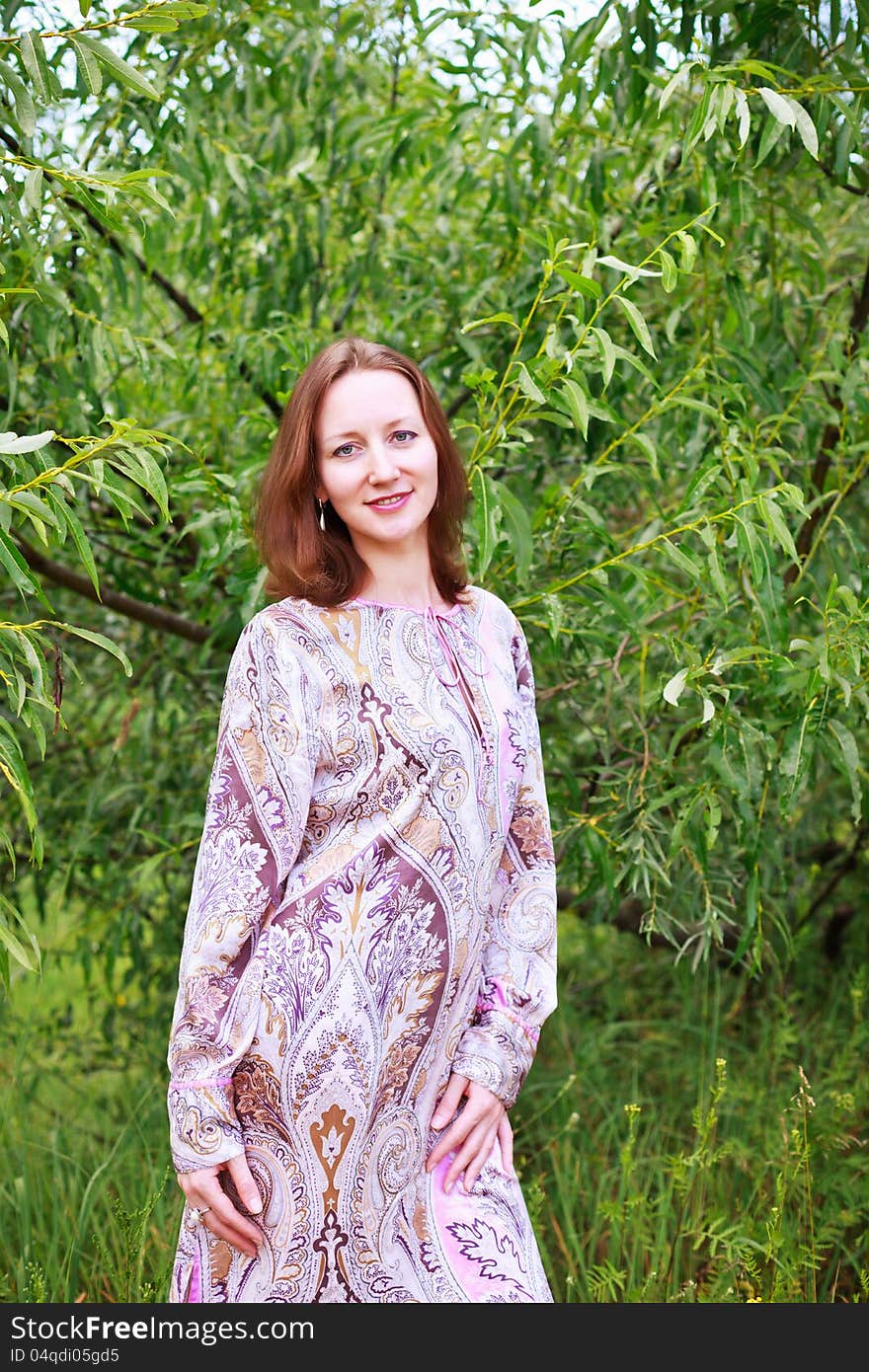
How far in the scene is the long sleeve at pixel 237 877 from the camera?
4.99 feet

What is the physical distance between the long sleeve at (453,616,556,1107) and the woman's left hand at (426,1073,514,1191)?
0.02 metres

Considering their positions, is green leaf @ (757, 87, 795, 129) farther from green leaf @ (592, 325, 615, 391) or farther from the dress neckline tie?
the dress neckline tie

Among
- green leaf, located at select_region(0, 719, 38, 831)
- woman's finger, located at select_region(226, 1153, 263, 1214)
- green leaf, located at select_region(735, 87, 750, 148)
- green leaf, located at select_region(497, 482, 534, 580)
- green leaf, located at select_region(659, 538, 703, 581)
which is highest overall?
green leaf, located at select_region(735, 87, 750, 148)

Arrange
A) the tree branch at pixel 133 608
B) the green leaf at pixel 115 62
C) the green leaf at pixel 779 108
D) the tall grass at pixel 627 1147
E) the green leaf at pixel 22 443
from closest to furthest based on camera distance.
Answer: the green leaf at pixel 22 443
the green leaf at pixel 115 62
the green leaf at pixel 779 108
the tall grass at pixel 627 1147
the tree branch at pixel 133 608

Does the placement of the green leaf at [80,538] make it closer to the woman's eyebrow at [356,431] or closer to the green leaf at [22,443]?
the green leaf at [22,443]

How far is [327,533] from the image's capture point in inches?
68.2

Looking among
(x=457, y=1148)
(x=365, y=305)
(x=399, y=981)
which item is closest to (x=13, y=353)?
(x=365, y=305)

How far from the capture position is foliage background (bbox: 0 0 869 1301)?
1991 mm

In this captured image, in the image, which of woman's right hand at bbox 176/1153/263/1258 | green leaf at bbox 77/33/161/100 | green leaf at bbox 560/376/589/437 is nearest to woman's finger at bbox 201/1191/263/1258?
woman's right hand at bbox 176/1153/263/1258

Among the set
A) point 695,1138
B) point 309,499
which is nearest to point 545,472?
point 309,499

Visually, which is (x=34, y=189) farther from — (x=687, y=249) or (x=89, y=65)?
(x=687, y=249)

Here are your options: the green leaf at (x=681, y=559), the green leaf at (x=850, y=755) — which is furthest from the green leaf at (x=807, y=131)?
the green leaf at (x=850, y=755)

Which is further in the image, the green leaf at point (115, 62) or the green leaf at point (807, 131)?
the green leaf at point (807, 131)

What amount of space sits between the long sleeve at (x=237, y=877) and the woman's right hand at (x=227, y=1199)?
0.05ft
